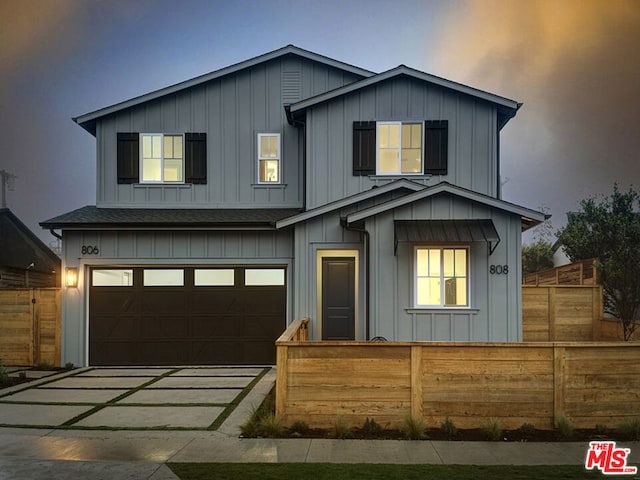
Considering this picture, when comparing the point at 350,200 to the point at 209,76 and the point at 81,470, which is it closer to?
the point at 209,76

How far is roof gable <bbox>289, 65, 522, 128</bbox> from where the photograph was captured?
40.5ft

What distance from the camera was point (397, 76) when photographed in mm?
12688

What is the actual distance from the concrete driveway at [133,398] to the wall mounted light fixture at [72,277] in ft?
6.95

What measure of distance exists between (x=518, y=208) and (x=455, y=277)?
1878mm

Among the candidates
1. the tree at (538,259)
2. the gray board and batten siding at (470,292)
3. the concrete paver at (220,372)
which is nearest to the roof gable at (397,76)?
the gray board and batten siding at (470,292)

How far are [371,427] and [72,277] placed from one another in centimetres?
892

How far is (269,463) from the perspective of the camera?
19.1 feet

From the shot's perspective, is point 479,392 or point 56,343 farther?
point 56,343

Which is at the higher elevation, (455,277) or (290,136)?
(290,136)

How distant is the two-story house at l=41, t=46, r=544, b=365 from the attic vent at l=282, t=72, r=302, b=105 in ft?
0.13

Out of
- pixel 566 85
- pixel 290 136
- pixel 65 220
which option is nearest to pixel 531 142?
pixel 566 85

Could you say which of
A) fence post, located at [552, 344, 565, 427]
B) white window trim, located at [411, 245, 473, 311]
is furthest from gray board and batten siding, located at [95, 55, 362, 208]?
fence post, located at [552, 344, 565, 427]

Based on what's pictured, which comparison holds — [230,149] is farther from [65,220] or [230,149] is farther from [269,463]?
[269,463]

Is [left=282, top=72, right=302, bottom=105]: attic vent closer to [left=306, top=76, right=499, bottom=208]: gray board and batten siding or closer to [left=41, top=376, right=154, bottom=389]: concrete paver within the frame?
[left=306, top=76, right=499, bottom=208]: gray board and batten siding
